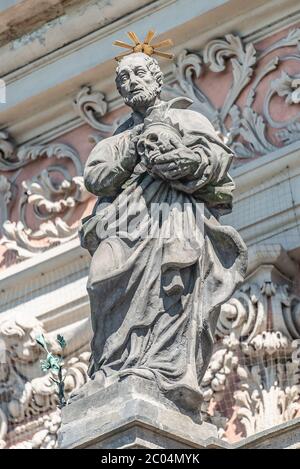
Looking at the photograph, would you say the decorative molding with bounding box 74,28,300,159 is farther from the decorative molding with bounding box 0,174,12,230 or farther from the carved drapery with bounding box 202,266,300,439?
the decorative molding with bounding box 0,174,12,230

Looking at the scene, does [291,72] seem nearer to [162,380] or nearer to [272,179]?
[272,179]

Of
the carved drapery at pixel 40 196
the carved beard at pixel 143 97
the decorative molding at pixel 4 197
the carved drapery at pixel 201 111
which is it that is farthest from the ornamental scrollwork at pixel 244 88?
the carved beard at pixel 143 97

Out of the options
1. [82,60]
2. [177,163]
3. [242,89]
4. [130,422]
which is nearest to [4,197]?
[82,60]

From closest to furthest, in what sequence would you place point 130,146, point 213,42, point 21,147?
point 130,146
point 213,42
point 21,147

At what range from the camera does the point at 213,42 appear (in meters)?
10.9

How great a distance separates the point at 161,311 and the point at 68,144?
13.9 ft

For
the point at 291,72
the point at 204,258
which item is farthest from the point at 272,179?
the point at 204,258

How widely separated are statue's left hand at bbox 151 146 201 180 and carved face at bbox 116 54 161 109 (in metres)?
0.40

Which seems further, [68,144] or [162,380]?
[68,144]

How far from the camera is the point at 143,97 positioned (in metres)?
7.91

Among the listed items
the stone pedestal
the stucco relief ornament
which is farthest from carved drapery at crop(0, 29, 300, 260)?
the stone pedestal

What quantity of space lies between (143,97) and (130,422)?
63.2 inches

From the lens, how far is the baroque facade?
31.7ft

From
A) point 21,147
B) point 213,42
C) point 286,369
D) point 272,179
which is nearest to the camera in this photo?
point 286,369
